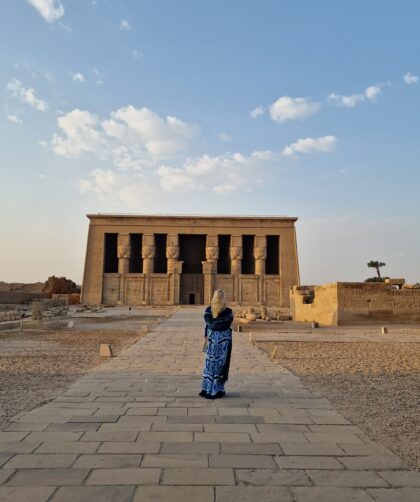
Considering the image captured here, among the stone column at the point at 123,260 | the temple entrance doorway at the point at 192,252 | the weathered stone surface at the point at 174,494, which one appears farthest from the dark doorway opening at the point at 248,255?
the weathered stone surface at the point at 174,494

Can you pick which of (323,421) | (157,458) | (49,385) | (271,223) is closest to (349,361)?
(323,421)

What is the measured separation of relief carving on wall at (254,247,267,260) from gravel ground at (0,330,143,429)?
1324 inches

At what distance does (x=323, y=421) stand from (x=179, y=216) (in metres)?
45.0

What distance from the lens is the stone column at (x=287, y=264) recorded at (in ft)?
158

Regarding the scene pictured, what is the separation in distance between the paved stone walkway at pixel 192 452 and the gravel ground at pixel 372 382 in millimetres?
252

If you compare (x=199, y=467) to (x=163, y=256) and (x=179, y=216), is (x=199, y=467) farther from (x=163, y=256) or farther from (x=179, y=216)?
(x=163, y=256)

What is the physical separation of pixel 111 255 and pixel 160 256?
18.6ft

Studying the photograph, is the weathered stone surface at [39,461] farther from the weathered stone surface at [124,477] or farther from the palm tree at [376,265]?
the palm tree at [376,265]

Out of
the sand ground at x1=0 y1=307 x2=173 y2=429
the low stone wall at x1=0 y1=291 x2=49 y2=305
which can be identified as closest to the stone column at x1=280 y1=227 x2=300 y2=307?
the low stone wall at x1=0 y1=291 x2=49 y2=305

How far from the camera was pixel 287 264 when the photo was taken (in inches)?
1924

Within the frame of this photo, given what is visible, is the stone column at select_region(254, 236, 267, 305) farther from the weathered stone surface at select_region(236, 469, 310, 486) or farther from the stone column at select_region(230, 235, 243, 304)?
the weathered stone surface at select_region(236, 469, 310, 486)

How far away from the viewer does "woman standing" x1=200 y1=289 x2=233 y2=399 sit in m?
5.84

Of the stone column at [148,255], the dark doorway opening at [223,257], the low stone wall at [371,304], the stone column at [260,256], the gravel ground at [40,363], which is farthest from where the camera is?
the dark doorway opening at [223,257]

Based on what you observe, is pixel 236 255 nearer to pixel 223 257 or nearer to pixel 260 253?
pixel 260 253
